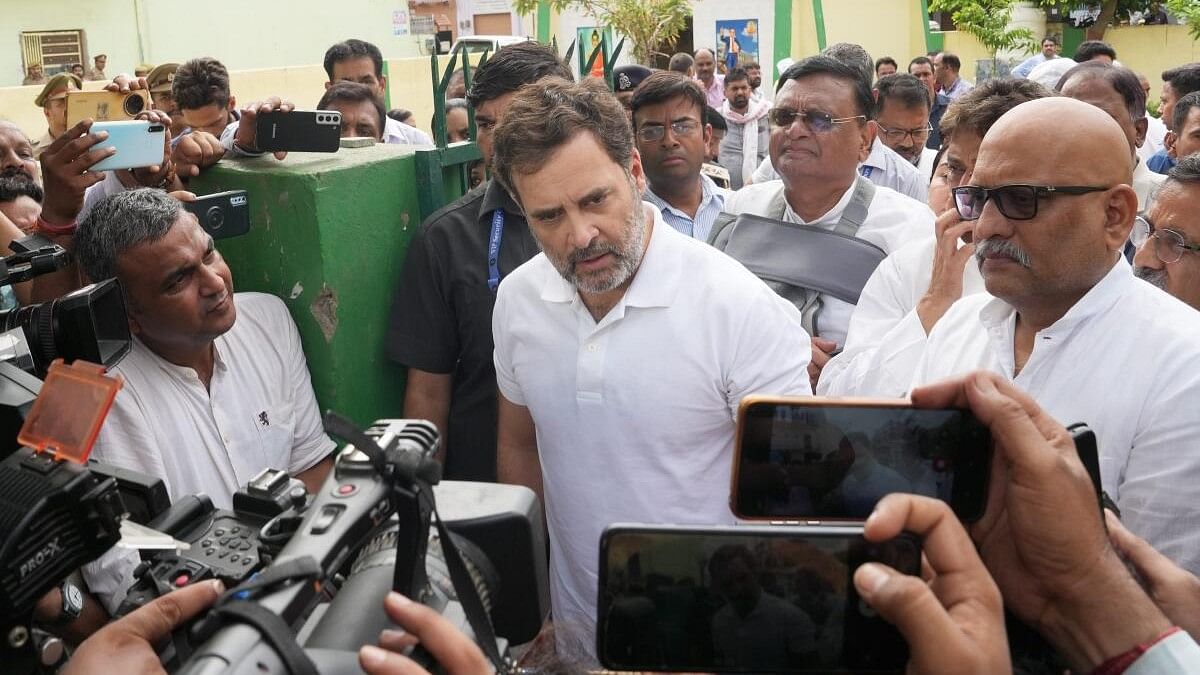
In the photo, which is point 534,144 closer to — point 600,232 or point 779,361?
point 600,232

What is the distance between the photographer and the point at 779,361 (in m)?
2.12

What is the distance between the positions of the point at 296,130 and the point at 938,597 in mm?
2042

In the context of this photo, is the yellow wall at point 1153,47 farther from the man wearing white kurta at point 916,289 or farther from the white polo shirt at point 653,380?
the white polo shirt at point 653,380

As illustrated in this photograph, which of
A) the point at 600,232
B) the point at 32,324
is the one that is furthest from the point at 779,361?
the point at 32,324

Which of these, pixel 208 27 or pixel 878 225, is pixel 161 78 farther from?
pixel 208 27

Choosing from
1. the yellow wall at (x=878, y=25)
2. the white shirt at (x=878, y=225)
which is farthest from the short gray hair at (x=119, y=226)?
the yellow wall at (x=878, y=25)

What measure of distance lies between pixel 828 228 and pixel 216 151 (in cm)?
176

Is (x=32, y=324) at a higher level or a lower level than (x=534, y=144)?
lower

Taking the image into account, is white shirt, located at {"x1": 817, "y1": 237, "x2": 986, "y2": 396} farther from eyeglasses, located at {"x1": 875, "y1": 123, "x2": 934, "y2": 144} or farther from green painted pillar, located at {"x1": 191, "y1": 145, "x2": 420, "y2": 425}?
eyeglasses, located at {"x1": 875, "y1": 123, "x2": 934, "y2": 144}

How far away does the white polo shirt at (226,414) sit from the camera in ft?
7.40

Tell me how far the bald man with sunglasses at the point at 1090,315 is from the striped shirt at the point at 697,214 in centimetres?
183

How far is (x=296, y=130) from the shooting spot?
2.62 metres

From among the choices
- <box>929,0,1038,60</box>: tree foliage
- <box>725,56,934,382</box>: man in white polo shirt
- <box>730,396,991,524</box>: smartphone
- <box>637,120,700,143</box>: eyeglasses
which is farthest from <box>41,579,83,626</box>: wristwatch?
<box>929,0,1038,60</box>: tree foliage

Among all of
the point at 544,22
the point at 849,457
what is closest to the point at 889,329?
the point at 849,457
